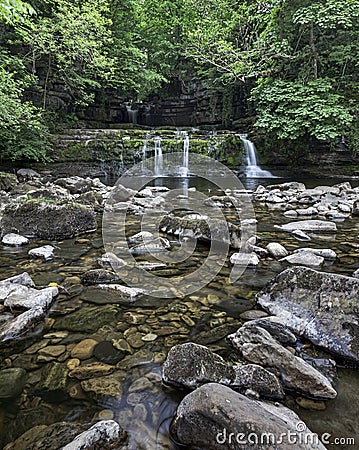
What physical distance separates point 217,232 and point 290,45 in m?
13.0

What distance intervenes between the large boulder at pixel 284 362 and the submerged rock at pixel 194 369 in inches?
8.4

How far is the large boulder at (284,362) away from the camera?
141 centimetres

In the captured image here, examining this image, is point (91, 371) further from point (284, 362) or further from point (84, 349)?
point (284, 362)

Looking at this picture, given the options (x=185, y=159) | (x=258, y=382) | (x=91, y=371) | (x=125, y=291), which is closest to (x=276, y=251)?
(x=125, y=291)

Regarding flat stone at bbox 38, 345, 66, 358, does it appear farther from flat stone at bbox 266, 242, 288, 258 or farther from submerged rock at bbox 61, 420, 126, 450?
flat stone at bbox 266, 242, 288, 258

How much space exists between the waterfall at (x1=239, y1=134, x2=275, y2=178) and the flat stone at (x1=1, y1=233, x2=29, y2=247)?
36.1ft

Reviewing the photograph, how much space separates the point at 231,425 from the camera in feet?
3.65

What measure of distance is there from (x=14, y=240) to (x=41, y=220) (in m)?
0.53

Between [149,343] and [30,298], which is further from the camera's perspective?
[30,298]

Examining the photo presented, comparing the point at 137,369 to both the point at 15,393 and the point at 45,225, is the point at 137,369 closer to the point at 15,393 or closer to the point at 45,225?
the point at 15,393

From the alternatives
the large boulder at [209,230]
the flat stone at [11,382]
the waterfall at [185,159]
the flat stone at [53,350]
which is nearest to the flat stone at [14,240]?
the large boulder at [209,230]

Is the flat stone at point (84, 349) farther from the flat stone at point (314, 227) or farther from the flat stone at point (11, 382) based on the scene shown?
the flat stone at point (314, 227)

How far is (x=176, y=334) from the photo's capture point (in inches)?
78.7

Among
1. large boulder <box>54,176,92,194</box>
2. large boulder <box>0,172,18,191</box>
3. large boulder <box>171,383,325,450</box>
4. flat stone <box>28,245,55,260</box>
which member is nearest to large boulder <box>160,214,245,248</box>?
flat stone <box>28,245,55,260</box>
